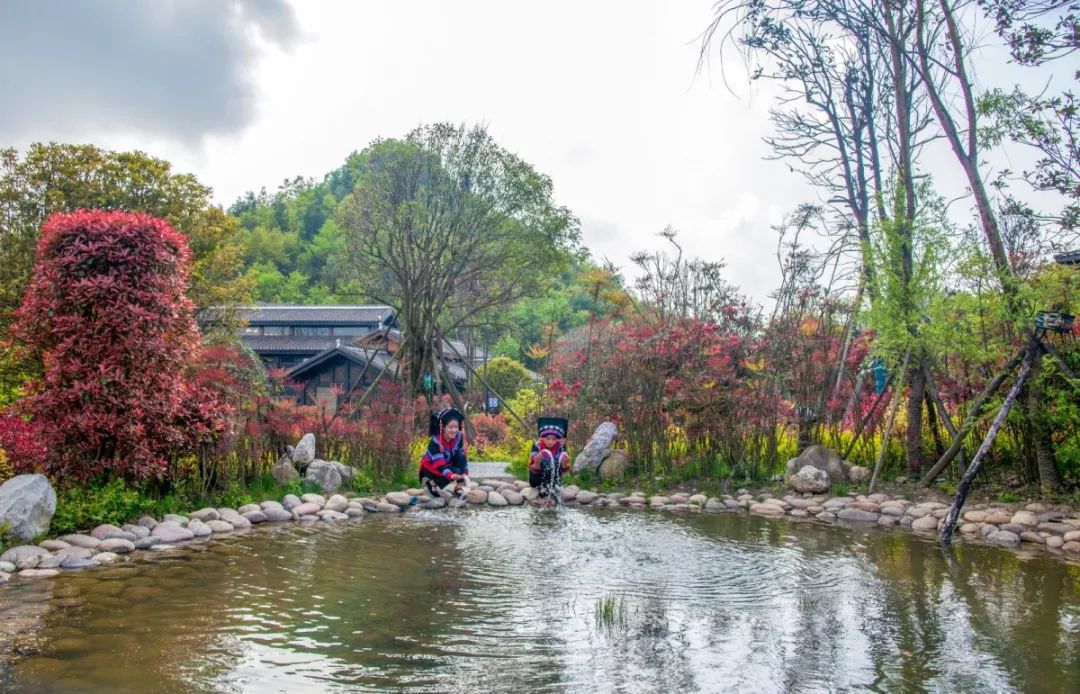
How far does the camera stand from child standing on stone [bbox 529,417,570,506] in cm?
1052

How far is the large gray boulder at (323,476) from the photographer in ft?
33.0

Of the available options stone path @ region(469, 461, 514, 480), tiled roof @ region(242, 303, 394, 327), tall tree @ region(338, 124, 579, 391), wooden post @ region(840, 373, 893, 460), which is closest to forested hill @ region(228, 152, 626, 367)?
tiled roof @ region(242, 303, 394, 327)

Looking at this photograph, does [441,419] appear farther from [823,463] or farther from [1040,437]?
[1040,437]

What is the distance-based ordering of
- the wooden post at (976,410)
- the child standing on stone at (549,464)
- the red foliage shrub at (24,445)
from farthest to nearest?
the child standing on stone at (549,464)
the wooden post at (976,410)
the red foliage shrub at (24,445)

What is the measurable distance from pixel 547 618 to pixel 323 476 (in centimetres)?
570

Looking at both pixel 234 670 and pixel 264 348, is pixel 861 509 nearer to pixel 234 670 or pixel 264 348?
pixel 234 670

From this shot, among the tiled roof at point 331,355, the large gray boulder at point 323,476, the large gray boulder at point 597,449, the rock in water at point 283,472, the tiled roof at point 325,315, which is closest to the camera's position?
the rock in water at point 283,472

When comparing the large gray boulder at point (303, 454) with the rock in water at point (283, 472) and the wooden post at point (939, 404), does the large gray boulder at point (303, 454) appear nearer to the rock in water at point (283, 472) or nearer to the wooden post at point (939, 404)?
the rock in water at point (283, 472)

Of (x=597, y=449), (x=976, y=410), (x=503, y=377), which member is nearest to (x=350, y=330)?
(x=503, y=377)

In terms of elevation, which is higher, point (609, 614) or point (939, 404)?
point (939, 404)

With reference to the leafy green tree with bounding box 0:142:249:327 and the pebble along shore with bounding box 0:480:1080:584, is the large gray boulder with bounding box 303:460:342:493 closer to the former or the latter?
the pebble along shore with bounding box 0:480:1080:584

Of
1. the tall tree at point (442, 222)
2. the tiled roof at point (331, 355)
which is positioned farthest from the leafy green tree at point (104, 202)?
the tiled roof at point (331, 355)

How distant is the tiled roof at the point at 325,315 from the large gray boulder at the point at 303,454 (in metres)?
21.9

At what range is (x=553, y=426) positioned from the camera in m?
10.8
